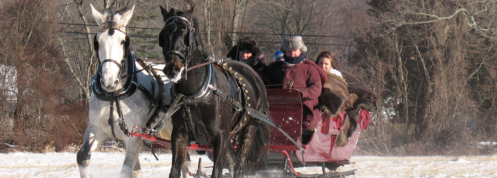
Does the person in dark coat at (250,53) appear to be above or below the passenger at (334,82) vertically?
above

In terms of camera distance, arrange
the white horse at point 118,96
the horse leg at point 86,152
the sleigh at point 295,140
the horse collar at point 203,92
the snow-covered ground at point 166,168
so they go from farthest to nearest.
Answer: the snow-covered ground at point 166,168
the sleigh at point 295,140
the horse leg at point 86,152
the white horse at point 118,96
the horse collar at point 203,92

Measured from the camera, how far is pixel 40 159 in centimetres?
1082

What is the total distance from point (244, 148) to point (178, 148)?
104 centimetres

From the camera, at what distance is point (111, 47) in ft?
16.1

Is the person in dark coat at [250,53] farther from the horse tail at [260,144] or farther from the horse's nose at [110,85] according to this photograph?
the horse's nose at [110,85]

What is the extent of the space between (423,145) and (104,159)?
1035cm

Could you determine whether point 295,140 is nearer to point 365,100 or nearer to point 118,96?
point 365,100

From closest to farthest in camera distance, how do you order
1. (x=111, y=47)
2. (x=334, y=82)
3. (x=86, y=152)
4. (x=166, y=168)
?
(x=111, y=47) < (x=86, y=152) < (x=334, y=82) < (x=166, y=168)

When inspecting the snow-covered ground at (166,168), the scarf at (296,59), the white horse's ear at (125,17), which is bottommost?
the snow-covered ground at (166,168)

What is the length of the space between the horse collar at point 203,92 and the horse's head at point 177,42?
29cm

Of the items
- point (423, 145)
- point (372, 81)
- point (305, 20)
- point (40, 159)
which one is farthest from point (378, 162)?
point (305, 20)

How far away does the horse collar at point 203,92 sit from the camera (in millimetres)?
4762

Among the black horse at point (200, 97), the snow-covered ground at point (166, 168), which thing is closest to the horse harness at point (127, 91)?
the black horse at point (200, 97)

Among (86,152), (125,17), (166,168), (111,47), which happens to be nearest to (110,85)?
(111,47)
